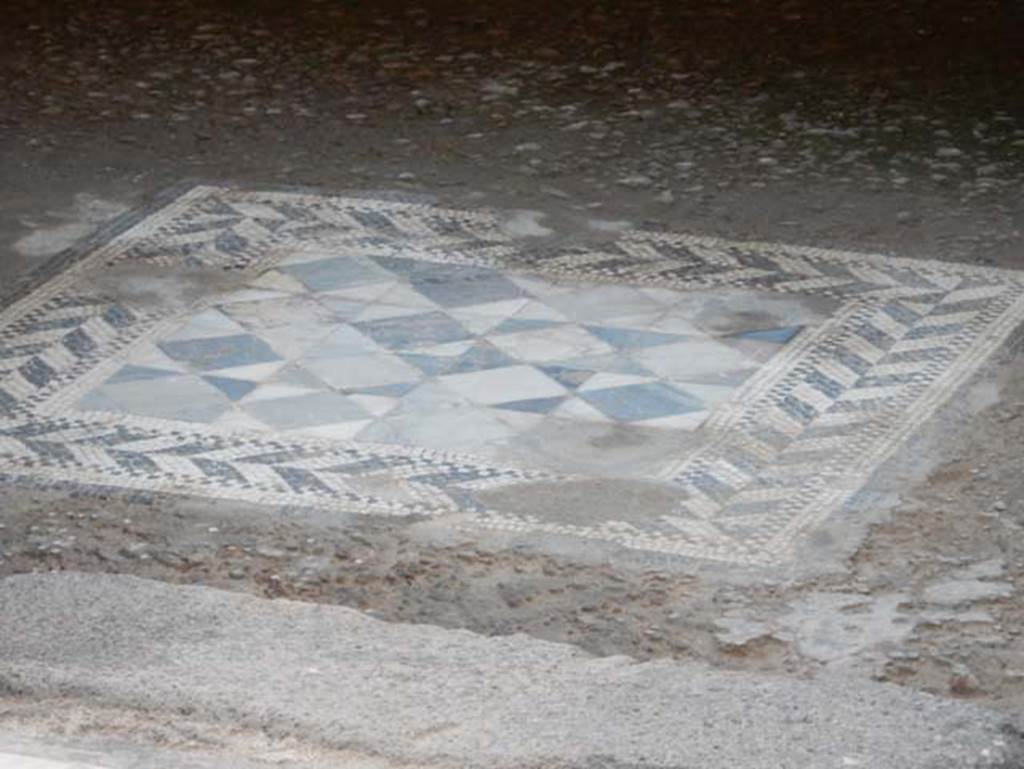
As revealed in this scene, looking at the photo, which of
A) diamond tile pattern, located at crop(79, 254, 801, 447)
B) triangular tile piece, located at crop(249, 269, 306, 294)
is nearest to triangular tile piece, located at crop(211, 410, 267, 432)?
diamond tile pattern, located at crop(79, 254, 801, 447)

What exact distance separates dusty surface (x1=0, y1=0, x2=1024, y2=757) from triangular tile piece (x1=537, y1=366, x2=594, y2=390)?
2.45ft

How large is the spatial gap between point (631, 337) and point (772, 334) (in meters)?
0.29

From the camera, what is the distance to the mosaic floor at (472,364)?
4.30m

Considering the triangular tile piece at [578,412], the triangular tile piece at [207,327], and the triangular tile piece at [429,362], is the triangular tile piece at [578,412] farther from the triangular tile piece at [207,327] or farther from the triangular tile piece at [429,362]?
the triangular tile piece at [207,327]

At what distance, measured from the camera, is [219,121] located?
21.2ft

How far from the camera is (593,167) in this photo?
6.01 meters

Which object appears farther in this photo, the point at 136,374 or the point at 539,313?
A: the point at 539,313

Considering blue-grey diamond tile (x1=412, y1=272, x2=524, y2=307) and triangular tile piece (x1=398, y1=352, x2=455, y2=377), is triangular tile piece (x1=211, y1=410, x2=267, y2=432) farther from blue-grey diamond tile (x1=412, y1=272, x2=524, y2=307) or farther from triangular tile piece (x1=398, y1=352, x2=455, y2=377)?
blue-grey diamond tile (x1=412, y1=272, x2=524, y2=307)

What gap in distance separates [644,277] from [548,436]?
921mm

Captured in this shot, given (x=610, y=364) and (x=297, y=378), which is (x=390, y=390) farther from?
(x=610, y=364)

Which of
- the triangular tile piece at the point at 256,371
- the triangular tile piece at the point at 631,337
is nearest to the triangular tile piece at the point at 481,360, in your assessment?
the triangular tile piece at the point at 631,337

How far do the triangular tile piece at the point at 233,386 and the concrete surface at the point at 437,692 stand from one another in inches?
43.3

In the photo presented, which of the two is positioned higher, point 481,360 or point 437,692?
point 437,692

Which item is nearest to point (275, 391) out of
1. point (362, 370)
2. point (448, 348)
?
point (362, 370)
